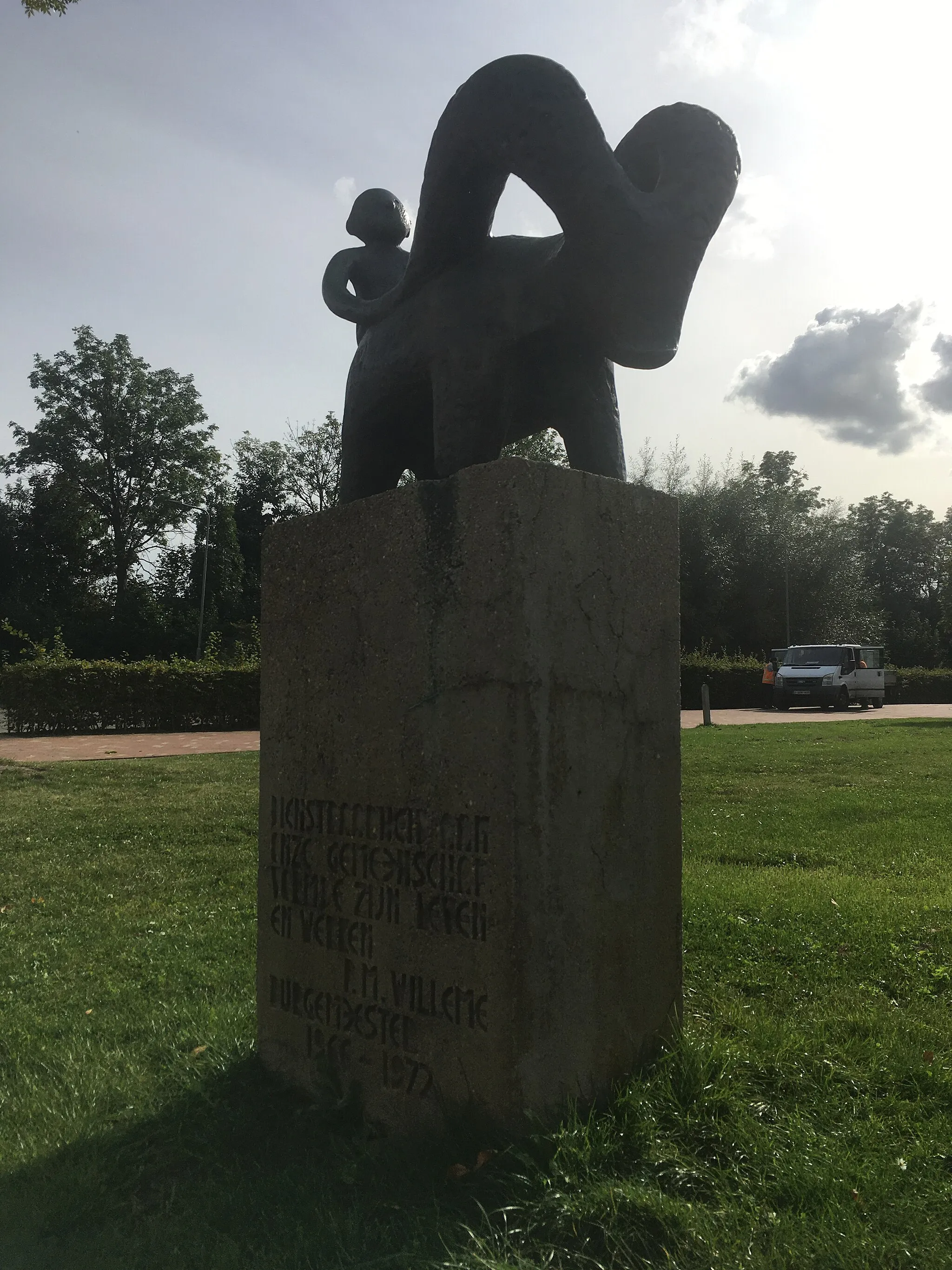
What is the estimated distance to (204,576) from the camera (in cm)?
4050

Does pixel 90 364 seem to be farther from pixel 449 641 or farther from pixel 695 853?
pixel 449 641

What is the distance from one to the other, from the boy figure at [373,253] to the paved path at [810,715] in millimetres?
16312

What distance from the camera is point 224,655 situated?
91.6ft

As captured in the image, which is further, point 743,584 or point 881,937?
point 743,584

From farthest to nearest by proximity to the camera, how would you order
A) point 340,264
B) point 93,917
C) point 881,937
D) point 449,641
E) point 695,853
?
point 695,853 → point 93,917 → point 881,937 → point 340,264 → point 449,641

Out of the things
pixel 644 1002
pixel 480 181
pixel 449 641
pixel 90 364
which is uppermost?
pixel 90 364

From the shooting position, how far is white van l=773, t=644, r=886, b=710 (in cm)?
2733

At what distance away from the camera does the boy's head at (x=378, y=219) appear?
373 cm

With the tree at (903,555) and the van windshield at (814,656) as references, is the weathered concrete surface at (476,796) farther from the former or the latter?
the tree at (903,555)

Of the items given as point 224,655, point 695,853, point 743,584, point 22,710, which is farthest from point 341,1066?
point 743,584

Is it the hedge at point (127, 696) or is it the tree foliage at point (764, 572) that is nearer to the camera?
the hedge at point (127, 696)

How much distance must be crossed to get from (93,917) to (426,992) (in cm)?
373

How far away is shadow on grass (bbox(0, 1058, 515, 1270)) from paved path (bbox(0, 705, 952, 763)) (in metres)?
10.8

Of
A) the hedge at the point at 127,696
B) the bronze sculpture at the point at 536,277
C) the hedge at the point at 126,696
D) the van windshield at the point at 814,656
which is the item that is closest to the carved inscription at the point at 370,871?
the bronze sculpture at the point at 536,277
